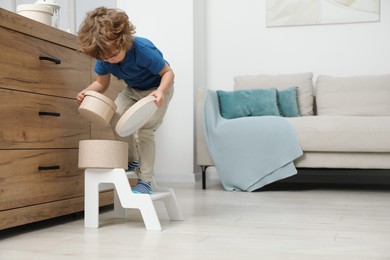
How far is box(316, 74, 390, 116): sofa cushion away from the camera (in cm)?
359

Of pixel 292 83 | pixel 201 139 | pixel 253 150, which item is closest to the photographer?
pixel 253 150

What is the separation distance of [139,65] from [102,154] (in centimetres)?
36

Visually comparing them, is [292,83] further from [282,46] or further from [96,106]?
[96,106]

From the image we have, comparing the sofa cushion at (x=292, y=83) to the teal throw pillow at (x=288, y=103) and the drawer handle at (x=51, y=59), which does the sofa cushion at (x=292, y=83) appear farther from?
the drawer handle at (x=51, y=59)

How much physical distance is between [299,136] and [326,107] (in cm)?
61

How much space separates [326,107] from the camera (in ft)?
12.2

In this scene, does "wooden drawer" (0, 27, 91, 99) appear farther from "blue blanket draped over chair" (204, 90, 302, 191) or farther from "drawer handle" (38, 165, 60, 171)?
"blue blanket draped over chair" (204, 90, 302, 191)

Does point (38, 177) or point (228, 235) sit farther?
point (38, 177)

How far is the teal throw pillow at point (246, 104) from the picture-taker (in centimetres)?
356

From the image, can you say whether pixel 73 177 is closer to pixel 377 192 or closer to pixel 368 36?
pixel 377 192

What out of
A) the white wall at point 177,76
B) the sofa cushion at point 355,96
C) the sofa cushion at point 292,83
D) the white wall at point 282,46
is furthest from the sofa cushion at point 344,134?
the white wall at point 177,76

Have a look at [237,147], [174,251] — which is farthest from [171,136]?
[174,251]

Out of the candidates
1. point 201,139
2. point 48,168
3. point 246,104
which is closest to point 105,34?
point 48,168

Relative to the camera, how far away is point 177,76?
4016 millimetres
